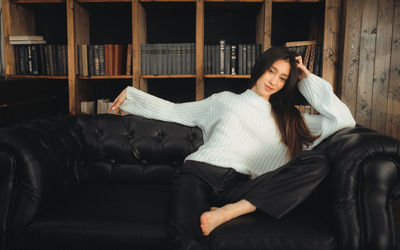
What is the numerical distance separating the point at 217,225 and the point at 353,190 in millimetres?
493

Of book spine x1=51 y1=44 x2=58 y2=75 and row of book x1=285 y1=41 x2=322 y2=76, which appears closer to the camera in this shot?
row of book x1=285 y1=41 x2=322 y2=76

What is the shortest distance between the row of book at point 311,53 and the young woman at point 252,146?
0.81 m

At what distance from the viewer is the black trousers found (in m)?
1.20

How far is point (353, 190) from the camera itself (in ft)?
3.86

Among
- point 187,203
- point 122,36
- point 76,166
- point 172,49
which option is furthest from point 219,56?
point 187,203

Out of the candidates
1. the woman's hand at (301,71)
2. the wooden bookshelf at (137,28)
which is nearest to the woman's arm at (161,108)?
the woman's hand at (301,71)

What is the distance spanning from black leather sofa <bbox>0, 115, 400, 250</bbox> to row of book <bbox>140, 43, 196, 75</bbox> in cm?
103

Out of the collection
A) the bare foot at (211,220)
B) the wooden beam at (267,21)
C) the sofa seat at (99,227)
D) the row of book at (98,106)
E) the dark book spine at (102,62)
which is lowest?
the sofa seat at (99,227)

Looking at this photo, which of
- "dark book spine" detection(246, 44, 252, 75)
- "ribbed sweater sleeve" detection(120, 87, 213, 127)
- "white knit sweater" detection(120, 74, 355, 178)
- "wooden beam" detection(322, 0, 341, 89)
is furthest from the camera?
"dark book spine" detection(246, 44, 252, 75)

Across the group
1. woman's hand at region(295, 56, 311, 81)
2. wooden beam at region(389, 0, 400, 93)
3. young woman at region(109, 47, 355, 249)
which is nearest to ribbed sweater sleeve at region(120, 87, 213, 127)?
young woman at region(109, 47, 355, 249)

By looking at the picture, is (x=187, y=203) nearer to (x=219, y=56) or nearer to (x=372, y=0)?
(x=219, y=56)

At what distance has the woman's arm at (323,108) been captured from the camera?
1522 millimetres

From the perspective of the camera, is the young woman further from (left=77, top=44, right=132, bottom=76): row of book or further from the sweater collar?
(left=77, top=44, right=132, bottom=76): row of book

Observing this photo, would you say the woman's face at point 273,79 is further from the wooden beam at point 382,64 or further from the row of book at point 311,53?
the wooden beam at point 382,64
